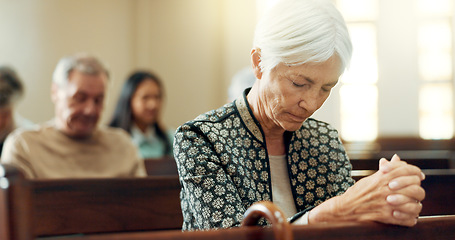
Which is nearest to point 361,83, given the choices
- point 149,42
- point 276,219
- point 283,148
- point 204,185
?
point 149,42

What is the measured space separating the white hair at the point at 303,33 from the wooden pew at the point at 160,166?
2505 mm

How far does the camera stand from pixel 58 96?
12.3 ft

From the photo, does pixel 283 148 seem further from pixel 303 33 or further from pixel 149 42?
pixel 149 42

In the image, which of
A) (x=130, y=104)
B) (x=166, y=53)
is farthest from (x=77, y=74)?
(x=166, y=53)

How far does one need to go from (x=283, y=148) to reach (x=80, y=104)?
76.0 inches

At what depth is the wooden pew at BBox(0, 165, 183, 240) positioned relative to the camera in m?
2.48

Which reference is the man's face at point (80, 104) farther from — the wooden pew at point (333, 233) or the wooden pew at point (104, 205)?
the wooden pew at point (333, 233)

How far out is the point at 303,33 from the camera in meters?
1.79

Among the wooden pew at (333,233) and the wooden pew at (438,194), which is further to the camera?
the wooden pew at (438,194)

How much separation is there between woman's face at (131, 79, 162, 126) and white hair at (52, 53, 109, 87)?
1688mm

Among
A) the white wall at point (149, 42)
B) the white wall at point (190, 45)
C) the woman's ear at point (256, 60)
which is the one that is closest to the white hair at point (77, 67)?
the woman's ear at point (256, 60)

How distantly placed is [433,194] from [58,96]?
2.28 metres

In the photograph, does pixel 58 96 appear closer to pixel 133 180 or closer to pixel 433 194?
pixel 133 180

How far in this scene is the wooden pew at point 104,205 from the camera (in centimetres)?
248
